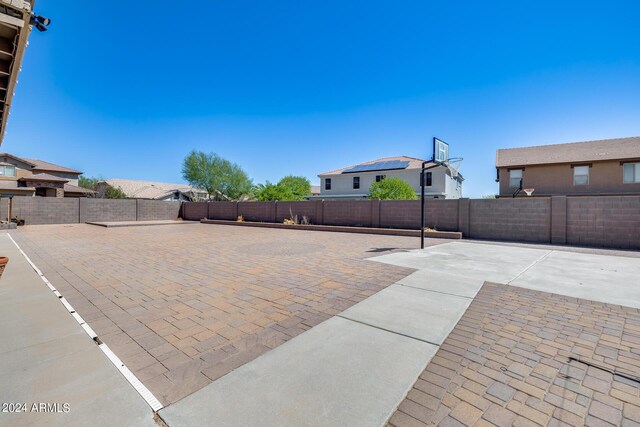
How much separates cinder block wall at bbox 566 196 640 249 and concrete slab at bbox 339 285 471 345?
33.5ft

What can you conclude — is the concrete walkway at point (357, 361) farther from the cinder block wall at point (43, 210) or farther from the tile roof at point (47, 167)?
the tile roof at point (47, 167)

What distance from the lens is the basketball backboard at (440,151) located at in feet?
36.5

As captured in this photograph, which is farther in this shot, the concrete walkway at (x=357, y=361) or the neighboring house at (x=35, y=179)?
the neighboring house at (x=35, y=179)

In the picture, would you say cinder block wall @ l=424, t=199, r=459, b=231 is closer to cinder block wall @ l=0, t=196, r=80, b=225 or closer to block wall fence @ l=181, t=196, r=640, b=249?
block wall fence @ l=181, t=196, r=640, b=249

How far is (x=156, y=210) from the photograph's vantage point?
27312 mm

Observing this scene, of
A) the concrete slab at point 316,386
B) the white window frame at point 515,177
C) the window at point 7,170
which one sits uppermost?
the window at point 7,170

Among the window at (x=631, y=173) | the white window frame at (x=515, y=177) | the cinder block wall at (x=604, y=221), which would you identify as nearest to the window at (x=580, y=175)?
the window at (x=631, y=173)

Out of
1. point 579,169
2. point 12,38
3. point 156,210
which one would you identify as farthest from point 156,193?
point 579,169

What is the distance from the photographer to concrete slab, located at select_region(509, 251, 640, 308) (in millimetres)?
4891

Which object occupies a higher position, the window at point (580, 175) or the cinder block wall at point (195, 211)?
the window at point (580, 175)

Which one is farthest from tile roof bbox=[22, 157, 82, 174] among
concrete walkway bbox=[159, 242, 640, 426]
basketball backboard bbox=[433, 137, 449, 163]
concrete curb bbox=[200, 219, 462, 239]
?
concrete walkway bbox=[159, 242, 640, 426]

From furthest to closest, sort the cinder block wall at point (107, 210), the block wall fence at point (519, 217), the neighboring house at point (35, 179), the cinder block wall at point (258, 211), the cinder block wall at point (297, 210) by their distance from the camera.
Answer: the neighboring house at point (35, 179)
the cinder block wall at point (107, 210)
the cinder block wall at point (258, 211)
the cinder block wall at point (297, 210)
the block wall fence at point (519, 217)

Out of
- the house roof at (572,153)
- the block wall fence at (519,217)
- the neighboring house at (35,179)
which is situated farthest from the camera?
the neighboring house at (35,179)

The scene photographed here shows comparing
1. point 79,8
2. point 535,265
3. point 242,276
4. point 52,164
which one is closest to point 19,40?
point 242,276
